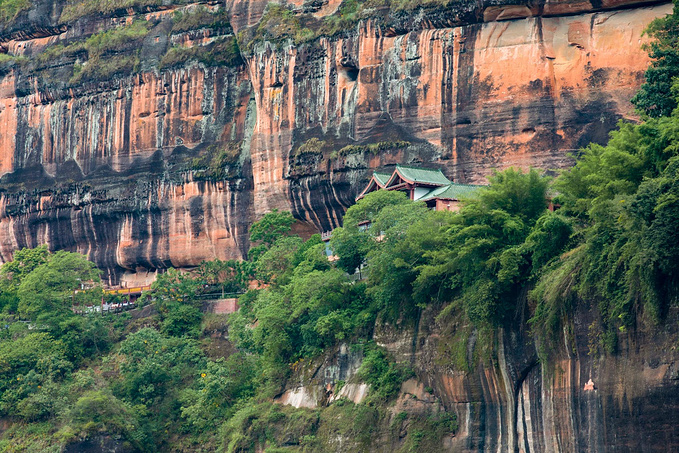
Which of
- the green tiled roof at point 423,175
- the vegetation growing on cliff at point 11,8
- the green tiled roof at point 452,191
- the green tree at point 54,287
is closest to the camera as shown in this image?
the green tiled roof at point 452,191

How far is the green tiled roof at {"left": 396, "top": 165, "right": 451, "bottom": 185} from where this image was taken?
40.7 m

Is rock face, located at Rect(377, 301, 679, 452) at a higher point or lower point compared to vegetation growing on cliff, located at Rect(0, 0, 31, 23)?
lower

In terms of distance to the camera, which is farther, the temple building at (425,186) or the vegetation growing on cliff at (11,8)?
the vegetation growing on cliff at (11,8)

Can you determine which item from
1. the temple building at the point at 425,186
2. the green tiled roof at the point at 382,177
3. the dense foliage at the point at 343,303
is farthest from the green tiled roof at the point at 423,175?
the dense foliage at the point at 343,303

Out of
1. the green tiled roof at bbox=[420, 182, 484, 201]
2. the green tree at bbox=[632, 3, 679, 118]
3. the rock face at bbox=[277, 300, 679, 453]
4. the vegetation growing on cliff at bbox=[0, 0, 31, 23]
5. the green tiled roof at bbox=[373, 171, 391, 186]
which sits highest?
the vegetation growing on cliff at bbox=[0, 0, 31, 23]

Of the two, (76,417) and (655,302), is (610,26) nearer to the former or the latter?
(655,302)

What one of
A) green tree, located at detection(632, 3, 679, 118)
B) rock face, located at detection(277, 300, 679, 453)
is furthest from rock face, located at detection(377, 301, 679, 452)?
green tree, located at detection(632, 3, 679, 118)

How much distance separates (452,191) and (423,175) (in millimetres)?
2034

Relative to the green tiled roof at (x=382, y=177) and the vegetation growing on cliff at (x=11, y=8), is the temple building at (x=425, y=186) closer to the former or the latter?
the green tiled roof at (x=382, y=177)

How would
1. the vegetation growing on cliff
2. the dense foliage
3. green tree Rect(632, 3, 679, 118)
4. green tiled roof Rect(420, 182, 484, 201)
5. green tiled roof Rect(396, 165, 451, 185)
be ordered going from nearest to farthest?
the dense foliage < green tree Rect(632, 3, 679, 118) < green tiled roof Rect(420, 182, 484, 201) < green tiled roof Rect(396, 165, 451, 185) < the vegetation growing on cliff

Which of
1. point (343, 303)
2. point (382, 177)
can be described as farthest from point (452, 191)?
point (343, 303)

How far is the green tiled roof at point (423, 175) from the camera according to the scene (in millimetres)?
40656

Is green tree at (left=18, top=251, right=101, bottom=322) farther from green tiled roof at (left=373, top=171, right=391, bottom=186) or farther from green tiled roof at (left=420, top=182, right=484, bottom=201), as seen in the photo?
green tiled roof at (left=420, top=182, right=484, bottom=201)

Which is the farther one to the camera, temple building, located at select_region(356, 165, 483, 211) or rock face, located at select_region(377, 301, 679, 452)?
temple building, located at select_region(356, 165, 483, 211)
